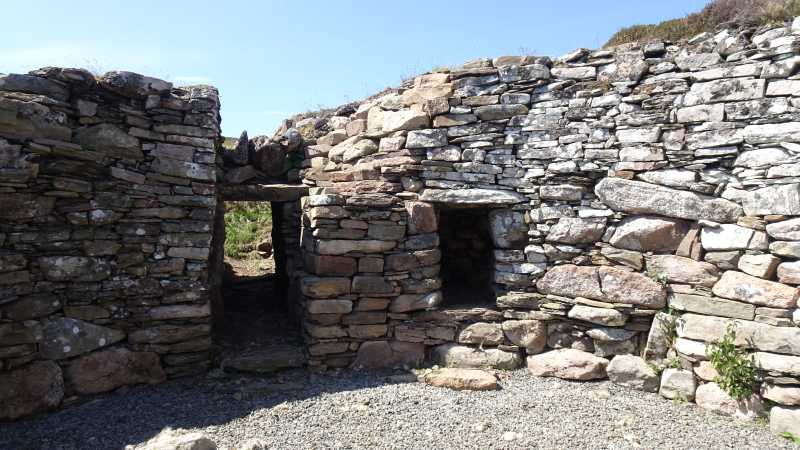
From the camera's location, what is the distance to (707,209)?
4.80 metres

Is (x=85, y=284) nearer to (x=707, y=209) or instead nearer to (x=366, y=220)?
(x=366, y=220)

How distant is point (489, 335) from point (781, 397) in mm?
2680

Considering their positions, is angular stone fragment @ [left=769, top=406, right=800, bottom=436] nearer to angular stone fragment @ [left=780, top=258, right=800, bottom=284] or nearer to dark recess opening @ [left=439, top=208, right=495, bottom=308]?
angular stone fragment @ [left=780, top=258, right=800, bottom=284]

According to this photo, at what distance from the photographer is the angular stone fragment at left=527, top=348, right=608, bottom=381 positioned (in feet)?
17.2

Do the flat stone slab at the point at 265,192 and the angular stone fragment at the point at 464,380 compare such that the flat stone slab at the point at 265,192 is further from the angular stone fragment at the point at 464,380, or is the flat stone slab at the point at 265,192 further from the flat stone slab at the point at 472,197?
the angular stone fragment at the point at 464,380

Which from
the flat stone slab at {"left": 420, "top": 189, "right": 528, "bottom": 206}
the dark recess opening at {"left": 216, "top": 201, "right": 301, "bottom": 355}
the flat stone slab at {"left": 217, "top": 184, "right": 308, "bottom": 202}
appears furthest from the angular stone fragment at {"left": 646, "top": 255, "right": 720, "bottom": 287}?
the flat stone slab at {"left": 217, "top": 184, "right": 308, "bottom": 202}

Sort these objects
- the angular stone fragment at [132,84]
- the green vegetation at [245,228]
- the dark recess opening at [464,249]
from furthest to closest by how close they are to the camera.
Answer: the green vegetation at [245,228] → the dark recess opening at [464,249] → the angular stone fragment at [132,84]

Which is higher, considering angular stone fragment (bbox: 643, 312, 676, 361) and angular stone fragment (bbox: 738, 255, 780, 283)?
angular stone fragment (bbox: 738, 255, 780, 283)

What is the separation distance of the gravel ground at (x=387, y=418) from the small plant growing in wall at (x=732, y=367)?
0.31 metres

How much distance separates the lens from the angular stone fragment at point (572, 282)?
5.27 m

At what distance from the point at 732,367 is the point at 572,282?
5.28 ft

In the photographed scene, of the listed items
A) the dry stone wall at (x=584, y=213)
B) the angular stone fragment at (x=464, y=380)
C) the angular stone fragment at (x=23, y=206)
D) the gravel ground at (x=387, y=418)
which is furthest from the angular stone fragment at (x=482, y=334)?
the angular stone fragment at (x=23, y=206)

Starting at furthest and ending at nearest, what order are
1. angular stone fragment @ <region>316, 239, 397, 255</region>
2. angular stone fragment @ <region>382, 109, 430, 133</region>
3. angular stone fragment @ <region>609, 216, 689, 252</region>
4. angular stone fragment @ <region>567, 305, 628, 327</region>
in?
angular stone fragment @ <region>382, 109, 430, 133</region>, angular stone fragment @ <region>316, 239, 397, 255</region>, angular stone fragment @ <region>567, 305, 628, 327</region>, angular stone fragment @ <region>609, 216, 689, 252</region>

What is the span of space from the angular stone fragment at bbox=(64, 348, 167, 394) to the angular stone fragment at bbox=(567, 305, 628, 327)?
14.7ft
